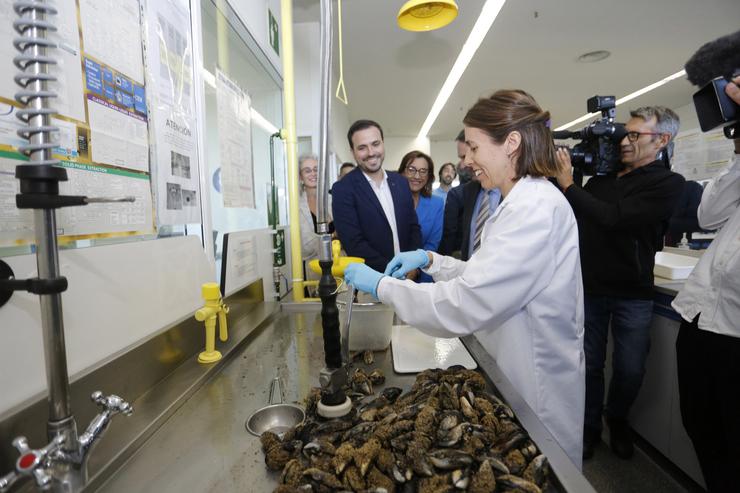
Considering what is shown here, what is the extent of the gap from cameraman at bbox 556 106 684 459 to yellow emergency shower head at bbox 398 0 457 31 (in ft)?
2.66

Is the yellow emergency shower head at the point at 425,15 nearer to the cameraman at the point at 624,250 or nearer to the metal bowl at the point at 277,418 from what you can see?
the cameraman at the point at 624,250

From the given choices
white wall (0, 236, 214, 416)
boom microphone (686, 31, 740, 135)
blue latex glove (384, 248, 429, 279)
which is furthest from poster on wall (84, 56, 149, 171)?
boom microphone (686, 31, 740, 135)

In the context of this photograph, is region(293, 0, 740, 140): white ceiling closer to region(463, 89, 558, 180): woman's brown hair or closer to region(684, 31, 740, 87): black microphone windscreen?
region(684, 31, 740, 87): black microphone windscreen

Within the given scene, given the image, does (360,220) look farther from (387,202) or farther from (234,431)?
(234,431)

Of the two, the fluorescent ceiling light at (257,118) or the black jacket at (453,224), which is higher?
the fluorescent ceiling light at (257,118)

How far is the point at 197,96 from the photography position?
1183mm

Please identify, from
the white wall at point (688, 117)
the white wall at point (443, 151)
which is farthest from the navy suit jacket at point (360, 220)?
the white wall at point (443, 151)

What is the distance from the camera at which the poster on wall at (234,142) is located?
137cm

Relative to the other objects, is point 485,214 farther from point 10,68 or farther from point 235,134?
point 10,68

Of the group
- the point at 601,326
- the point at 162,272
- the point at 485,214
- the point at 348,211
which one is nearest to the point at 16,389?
the point at 162,272

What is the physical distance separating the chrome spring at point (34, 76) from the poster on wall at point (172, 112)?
531 mm

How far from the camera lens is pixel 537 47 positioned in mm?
4336

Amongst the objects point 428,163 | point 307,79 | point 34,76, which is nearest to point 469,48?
point 307,79

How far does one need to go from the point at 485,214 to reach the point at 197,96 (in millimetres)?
1449
